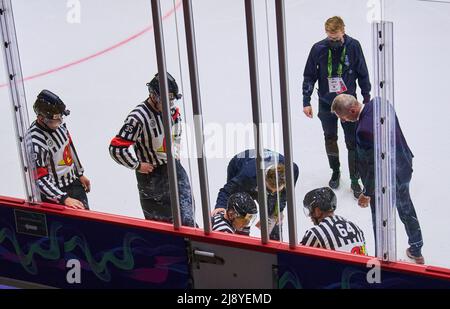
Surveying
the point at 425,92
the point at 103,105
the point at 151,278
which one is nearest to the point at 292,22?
the point at 425,92

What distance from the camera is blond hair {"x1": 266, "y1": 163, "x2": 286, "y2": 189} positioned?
11.3ft

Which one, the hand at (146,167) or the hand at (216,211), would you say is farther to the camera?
the hand at (146,167)

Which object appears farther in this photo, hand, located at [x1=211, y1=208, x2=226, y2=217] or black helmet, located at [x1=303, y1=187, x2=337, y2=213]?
hand, located at [x1=211, y1=208, x2=226, y2=217]

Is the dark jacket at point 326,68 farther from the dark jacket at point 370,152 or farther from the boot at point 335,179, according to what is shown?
the boot at point 335,179

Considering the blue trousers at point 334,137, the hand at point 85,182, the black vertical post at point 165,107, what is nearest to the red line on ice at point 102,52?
the black vertical post at point 165,107

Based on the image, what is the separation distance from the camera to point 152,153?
382 cm

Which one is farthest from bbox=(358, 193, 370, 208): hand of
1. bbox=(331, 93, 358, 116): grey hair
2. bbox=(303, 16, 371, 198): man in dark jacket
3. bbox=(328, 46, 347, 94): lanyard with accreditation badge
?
bbox=(328, 46, 347, 94): lanyard with accreditation badge

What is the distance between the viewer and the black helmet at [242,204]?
3.61m

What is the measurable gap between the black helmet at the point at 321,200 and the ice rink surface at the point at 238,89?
0.03 meters

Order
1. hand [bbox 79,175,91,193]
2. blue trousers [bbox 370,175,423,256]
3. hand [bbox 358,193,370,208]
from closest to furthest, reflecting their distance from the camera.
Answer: blue trousers [bbox 370,175,423,256]
hand [bbox 358,193,370,208]
hand [bbox 79,175,91,193]

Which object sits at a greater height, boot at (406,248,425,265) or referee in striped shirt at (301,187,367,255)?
referee in striped shirt at (301,187,367,255)

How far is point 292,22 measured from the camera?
4.05 metres

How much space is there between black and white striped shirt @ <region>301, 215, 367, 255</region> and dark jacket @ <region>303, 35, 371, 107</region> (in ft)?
1.85

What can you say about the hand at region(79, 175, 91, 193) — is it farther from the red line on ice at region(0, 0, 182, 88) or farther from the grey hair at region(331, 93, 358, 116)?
the grey hair at region(331, 93, 358, 116)
